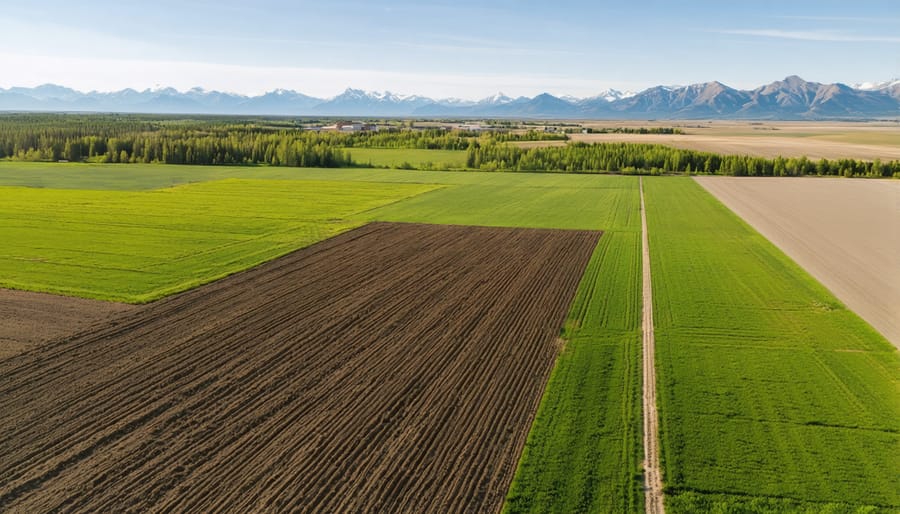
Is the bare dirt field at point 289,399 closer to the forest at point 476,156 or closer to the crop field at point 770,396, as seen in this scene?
the crop field at point 770,396

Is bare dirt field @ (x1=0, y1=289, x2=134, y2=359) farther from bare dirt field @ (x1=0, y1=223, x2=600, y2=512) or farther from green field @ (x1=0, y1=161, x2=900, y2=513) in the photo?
green field @ (x1=0, y1=161, x2=900, y2=513)

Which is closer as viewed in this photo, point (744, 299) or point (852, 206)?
point (744, 299)

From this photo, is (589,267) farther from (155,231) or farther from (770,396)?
(155,231)

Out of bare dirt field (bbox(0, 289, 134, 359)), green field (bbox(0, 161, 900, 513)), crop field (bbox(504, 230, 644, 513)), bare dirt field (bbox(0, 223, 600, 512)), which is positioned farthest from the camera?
bare dirt field (bbox(0, 289, 134, 359))

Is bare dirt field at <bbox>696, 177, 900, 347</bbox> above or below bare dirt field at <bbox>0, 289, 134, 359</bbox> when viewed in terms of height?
above

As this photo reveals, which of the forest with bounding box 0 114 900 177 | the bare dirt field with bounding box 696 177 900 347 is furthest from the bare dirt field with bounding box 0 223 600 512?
the forest with bounding box 0 114 900 177

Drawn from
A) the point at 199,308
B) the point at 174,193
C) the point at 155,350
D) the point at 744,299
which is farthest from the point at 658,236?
the point at 174,193

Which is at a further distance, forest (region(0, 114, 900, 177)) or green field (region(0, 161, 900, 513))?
forest (region(0, 114, 900, 177))

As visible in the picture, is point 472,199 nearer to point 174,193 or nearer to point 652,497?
point 174,193
